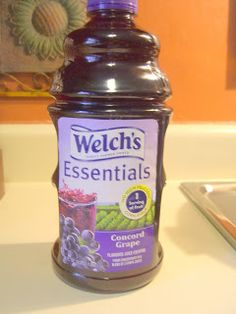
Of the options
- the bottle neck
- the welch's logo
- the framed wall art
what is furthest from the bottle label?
the framed wall art

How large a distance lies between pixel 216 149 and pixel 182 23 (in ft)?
0.85

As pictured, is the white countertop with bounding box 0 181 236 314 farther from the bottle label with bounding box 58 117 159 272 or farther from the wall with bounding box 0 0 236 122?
the wall with bounding box 0 0 236 122

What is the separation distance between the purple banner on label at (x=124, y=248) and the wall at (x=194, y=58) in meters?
0.42

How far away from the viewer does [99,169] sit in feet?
1.23

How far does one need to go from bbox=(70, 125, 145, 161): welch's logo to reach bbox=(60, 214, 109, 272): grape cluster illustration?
Result: 0.25 feet

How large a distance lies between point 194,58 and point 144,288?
1.68 ft

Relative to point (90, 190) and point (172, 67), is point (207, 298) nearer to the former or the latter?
point (90, 190)

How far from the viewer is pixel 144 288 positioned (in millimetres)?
400

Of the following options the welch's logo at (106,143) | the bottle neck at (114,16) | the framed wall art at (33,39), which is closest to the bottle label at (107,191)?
the welch's logo at (106,143)

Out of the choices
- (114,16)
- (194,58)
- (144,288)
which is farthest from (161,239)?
(194,58)

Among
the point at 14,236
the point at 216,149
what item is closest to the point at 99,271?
the point at 14,236

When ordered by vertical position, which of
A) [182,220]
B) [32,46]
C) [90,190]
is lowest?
[182,220]

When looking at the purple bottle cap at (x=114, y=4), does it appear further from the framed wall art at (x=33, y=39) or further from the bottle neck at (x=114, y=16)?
the framed wall art at (x=33, y=39)

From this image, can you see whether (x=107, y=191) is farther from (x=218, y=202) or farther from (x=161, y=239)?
(x=218, y=202)
